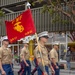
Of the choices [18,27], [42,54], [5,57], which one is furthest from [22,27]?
[5,57]

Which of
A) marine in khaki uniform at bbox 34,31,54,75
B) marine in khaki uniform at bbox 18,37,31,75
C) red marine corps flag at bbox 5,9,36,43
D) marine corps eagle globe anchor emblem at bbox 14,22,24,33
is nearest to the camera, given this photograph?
marine in khaki uniform at bbox 34,31,54,75

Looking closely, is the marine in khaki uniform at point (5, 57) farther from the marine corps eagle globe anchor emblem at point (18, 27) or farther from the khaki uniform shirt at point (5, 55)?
the marine corps eagle globe anchor emblem at point (18, 27)

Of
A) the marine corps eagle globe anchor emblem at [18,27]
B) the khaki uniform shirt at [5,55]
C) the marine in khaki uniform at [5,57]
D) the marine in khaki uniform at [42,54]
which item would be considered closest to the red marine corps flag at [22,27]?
the marine corps eagle globe anchor emblem at [18,27]

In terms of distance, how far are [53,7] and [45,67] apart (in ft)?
36.5

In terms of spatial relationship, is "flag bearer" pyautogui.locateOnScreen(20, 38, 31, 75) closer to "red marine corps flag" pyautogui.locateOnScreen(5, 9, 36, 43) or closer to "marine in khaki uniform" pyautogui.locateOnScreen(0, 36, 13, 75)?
"marine in khaki uniform" pyautogui.locateOnScreen(0, 36, 13, 75)

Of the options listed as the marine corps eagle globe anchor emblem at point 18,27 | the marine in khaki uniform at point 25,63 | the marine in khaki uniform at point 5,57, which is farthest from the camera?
the marine in khaki uniform at point 25,63

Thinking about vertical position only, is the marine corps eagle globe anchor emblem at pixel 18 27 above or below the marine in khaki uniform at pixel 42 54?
above

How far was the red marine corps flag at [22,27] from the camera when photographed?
9827mm

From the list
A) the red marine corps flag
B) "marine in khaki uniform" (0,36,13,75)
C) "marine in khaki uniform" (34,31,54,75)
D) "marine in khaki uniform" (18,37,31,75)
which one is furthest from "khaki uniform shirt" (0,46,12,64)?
"marine in khaki uniform" (18,37,31,75)

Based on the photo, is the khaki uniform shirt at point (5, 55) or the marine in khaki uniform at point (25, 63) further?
the marine in khaki uniform at point (25, 63)

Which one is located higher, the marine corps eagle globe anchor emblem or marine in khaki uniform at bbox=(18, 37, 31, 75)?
the marine corps eagle globe anchor emblem

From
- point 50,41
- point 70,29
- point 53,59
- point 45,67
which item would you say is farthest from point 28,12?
point 50,41

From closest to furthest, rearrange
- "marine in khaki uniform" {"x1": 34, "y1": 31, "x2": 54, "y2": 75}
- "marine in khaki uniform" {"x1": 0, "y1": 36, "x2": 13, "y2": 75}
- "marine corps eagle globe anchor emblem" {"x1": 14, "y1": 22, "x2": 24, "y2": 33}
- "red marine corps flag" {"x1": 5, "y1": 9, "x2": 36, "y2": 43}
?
"marine in khaki uniform" {"x1": 34, "y1": 31, "x2": 54, "y2": 75}
"red marine corps flag" {"x1": 5, "y1": 9, "x2": 36, "y2": 43}
"marine corps eagle globe anchor emblem" {"x1": 14, "y1": 22, "x2": 24, "y2": 33}
"marine in khaki uniform" {"x1": 0, "y1": 36, "x2": 13, "y2": 75}

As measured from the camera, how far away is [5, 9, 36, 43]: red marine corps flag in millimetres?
9827
